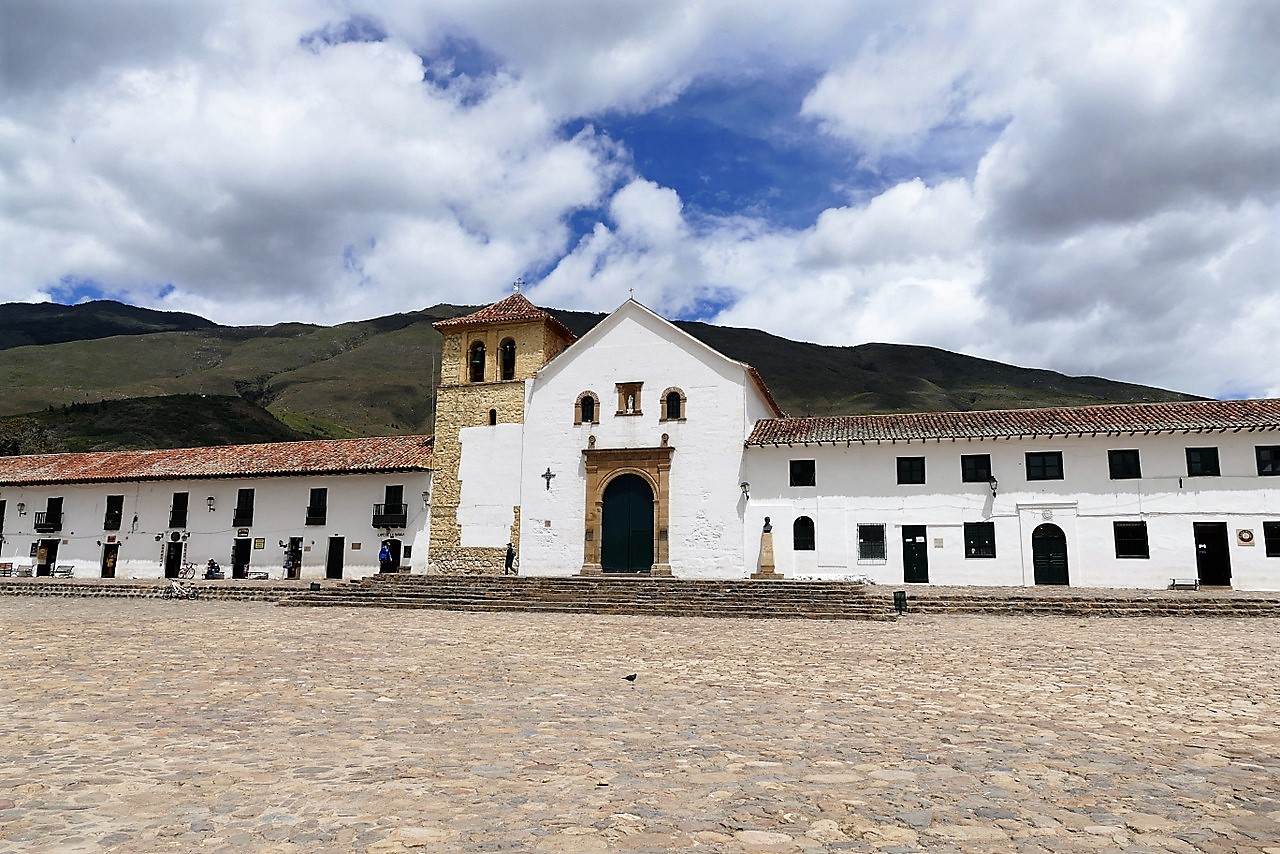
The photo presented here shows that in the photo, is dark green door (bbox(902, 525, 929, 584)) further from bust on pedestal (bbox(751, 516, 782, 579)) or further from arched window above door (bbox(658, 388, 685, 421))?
arched window above door (bbox(658, 388, 685, 421))

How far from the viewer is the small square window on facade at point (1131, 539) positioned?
979 inches

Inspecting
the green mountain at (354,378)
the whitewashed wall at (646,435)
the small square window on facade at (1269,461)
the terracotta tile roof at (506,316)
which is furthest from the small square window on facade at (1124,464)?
the green mountain at (354,378)

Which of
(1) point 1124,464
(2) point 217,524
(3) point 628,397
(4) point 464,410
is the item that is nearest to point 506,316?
(4) point 464,410

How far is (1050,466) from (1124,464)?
1982mm

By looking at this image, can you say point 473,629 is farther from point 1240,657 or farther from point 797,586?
point 1240,657

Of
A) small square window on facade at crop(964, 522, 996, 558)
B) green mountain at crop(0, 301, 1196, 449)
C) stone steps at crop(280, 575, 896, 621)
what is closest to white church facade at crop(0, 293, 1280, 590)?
small square window on facade at crop(964, 522, 996, 558)

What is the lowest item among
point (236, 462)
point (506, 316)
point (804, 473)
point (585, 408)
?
point (804, 473)

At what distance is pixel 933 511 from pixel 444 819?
24.0 meters

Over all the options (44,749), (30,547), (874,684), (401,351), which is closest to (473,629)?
(874,684)

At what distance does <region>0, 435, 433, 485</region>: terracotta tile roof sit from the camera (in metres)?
31.5

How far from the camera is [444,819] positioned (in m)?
4.45

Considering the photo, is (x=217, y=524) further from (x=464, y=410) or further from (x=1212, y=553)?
(x=1212, y=553)

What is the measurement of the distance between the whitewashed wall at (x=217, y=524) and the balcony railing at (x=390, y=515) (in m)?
0.23

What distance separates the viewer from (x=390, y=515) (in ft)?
101
